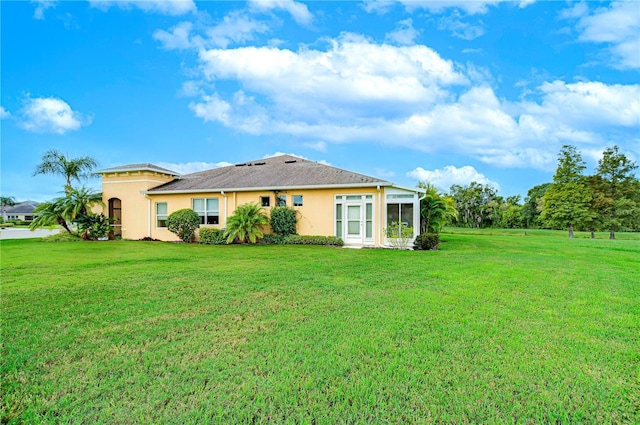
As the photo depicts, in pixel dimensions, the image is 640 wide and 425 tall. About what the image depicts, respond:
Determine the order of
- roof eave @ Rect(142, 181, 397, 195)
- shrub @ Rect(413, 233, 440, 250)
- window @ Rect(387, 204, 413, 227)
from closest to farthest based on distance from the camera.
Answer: shrub @ Rect(413, 233, 440, 250) < roof eave @ Rect(142, 181, 397, 195) < window @ Rect(387, 204, 413, 227)

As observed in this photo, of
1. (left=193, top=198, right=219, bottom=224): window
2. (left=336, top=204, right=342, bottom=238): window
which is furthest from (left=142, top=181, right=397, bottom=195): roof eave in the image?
(left=336, top=204, right=342, bottom=238): window

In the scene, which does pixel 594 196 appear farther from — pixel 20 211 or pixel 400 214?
pixel 20 211

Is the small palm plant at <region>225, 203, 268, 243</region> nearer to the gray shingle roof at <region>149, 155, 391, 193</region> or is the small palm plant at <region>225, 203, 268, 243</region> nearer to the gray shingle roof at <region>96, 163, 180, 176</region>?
the gray shingle roof at <region>149, 155, 391, 193</region>

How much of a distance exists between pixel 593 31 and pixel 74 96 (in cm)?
2281

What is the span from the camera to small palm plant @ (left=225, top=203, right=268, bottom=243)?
1534cm

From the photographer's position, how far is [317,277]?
293 inches

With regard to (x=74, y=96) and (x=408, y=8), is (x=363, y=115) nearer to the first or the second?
(x=408, y=8)

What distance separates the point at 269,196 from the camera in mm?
16609

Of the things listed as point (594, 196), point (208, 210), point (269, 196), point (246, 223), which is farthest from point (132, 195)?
point (594, 196)

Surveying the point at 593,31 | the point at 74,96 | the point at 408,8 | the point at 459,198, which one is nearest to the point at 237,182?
the point at 74,96

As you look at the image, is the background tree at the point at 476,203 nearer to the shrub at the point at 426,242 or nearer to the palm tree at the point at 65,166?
the shrub at the point at 426,242

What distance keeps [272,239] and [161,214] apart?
295 inches

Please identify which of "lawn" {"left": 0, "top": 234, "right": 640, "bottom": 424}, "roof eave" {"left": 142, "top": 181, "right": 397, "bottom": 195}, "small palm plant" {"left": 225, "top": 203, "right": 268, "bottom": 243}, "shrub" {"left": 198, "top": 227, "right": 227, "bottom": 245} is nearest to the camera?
"lawn" {"left": 0, "top": 234, "right": 640, "bottom": 424}

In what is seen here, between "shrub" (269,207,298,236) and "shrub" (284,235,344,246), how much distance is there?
1.15ft
